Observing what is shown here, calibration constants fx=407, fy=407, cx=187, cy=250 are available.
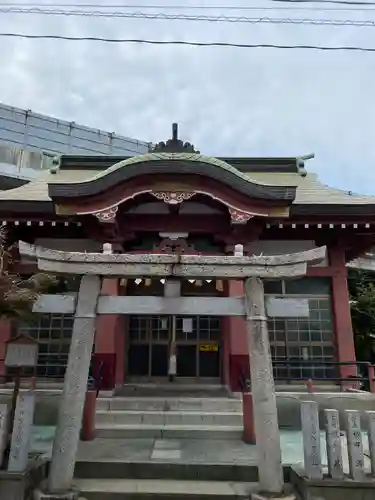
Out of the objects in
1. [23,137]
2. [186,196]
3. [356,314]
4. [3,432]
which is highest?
[23,137]

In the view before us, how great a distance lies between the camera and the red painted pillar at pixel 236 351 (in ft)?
31.0

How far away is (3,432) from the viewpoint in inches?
206

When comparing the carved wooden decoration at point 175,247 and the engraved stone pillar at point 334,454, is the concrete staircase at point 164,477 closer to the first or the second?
the engraved stone pillar at point 334,454

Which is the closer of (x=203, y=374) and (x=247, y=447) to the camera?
(x=247, y=447)

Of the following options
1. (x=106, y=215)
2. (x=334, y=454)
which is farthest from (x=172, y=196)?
(x=334, y=454)

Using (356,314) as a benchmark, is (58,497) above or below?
below

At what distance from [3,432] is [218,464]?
3045 mm

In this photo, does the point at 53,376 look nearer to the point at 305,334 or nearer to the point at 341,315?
the point at 305,334

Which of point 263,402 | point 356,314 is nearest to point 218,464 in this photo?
point 263,402

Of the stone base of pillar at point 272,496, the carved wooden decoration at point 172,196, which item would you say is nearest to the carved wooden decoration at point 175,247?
the carved wooden decoration at point 172,196

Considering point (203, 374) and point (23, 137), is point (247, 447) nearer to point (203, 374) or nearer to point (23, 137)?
point (203, 374)

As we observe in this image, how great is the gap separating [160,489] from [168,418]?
292 centimetres

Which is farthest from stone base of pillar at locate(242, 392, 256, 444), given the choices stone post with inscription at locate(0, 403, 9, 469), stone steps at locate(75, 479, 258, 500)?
stone post with inscription at locate(0, 403, 9, 469)

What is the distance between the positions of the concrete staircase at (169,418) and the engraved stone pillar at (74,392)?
2900mm
